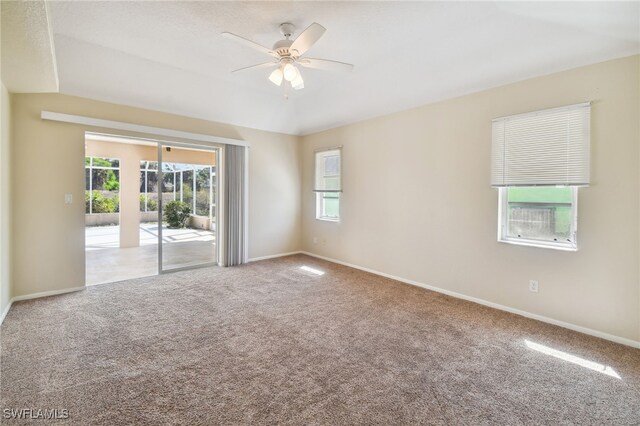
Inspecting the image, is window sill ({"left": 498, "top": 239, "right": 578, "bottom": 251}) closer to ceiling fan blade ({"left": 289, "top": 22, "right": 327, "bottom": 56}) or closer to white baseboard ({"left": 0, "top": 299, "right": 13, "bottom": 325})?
ceiling fan blade ({"left": 289, "top": 22, "right": 327, "bottom": 56})

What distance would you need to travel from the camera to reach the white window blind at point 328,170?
222 inches

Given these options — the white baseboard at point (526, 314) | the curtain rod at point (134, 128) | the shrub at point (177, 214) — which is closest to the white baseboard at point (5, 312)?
the curtain rod at point (134, 128)

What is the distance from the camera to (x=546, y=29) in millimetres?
2617

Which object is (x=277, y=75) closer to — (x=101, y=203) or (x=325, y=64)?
(x=325, y=64)

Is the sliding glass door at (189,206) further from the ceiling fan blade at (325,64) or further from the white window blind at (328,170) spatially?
the ceiling fan blade at (325,64)

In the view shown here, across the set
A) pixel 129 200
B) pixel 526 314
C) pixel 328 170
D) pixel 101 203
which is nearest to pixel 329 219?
pixel 328 170

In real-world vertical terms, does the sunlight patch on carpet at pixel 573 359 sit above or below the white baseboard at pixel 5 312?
below

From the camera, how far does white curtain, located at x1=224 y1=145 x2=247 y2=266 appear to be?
5383 mm

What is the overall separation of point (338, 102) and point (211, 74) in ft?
6.47

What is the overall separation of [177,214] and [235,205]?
5.59ft

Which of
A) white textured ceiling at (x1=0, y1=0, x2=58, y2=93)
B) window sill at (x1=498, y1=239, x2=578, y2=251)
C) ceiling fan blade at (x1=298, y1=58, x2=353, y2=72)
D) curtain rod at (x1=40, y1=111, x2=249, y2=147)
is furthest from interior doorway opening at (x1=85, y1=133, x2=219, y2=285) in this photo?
window sill at (x1=498, y1=239, x2=578, y2=251)

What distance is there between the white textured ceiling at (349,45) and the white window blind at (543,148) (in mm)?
487

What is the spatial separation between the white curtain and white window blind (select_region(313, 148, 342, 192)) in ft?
4.94

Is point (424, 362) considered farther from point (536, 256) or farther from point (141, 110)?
point (141, 110)
